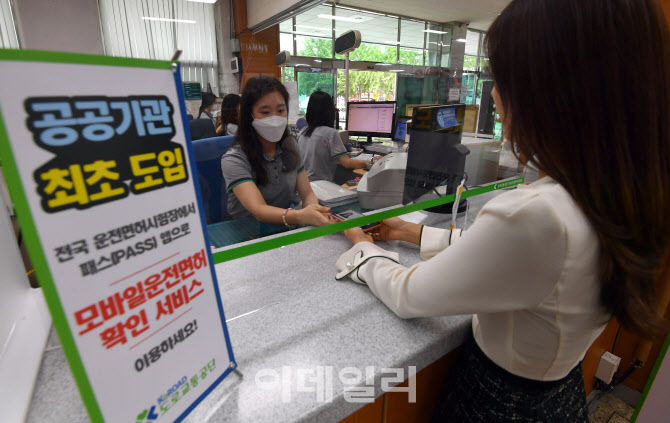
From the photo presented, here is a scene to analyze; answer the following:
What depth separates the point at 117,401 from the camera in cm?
43

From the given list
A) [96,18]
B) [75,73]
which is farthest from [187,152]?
[96,18]

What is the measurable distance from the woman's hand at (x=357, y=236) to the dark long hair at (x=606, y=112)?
0.61 meters

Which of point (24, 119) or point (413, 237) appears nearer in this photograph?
point (24, 119)

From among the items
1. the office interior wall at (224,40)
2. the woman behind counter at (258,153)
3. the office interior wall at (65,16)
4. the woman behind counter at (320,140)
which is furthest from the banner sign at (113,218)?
the office interior wall at (224,40)

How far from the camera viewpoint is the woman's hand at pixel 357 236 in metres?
1.11

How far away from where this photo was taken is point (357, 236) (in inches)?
44.3

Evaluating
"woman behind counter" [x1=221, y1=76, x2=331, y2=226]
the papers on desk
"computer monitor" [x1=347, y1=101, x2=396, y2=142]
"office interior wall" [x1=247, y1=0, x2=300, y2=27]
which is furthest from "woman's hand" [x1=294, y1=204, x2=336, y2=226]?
"office interior wall" [x1=247, y1=0, x2=300, y2=27]

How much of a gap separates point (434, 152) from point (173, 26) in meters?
3.36

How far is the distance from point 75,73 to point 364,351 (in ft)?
2.23

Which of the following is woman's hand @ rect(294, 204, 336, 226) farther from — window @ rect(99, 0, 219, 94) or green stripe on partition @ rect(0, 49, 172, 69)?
window @ rect(99, 0, 219, 94)

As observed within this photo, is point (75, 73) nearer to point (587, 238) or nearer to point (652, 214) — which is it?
point (587, 238)

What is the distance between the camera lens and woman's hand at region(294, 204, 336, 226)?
1.11m

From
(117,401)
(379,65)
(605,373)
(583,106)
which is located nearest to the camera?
(117,401)

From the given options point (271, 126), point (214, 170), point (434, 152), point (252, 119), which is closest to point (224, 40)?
point (214, 170)
